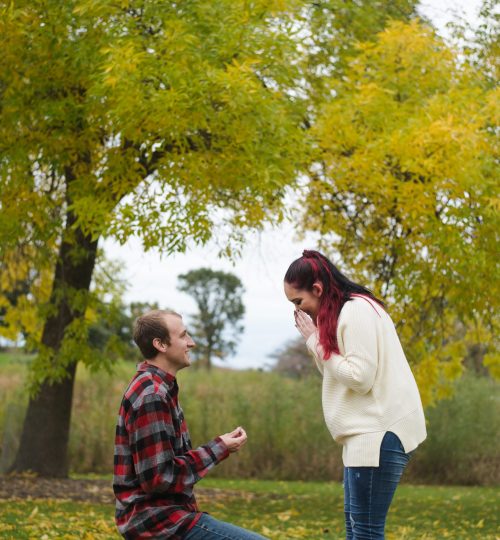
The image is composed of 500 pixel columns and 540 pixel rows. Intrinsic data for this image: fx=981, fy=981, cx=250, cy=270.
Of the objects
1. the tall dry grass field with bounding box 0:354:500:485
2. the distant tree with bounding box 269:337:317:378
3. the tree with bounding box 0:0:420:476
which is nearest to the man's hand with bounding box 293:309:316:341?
the tree with bounding box 0:0:420:476

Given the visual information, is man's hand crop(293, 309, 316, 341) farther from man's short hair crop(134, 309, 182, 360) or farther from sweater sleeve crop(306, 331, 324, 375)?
man's short hair crop(134, 309, 182, 360)

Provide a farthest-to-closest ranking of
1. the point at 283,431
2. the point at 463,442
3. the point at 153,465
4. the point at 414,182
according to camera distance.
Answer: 1. the point at 463,442
2. the point at 283,431
3. the point at 414,182
4. the point at 153,465

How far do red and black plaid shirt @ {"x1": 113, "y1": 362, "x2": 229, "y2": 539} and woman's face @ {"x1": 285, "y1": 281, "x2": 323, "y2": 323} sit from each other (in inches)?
28.5

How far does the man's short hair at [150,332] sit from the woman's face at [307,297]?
578 millimetres

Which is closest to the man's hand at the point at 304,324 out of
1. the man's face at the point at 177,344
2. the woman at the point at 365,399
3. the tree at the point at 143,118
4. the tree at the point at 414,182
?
the woman at the point at 365,399

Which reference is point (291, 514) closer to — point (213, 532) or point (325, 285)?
point (325, 285)

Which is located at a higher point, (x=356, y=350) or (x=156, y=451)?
(x=356, y=350)

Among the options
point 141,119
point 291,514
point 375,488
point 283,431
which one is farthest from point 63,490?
point 375,488

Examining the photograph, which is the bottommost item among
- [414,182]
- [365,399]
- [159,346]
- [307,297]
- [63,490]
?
[63,490]

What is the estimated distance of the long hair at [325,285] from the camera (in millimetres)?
4090

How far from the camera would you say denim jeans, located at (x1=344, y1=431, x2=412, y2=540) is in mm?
3932

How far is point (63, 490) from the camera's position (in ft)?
45.0

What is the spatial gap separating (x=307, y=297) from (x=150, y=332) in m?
0.70

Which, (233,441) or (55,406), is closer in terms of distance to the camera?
(233,441)
